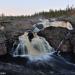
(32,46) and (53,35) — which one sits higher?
(53,35)

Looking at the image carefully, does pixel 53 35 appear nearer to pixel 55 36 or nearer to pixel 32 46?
pixel 55 36

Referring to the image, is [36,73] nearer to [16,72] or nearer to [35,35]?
[16,72]

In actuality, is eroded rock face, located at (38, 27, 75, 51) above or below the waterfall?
above

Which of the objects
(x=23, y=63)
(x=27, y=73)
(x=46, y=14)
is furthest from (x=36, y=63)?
(x=46, y=14)

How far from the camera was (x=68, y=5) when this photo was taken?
1514 cm

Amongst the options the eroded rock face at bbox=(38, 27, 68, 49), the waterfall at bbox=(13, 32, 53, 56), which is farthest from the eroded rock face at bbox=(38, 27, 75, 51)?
the waterfall at bbox=(13, 32, 53, 56)

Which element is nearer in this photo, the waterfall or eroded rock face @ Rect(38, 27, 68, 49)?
the waterfall

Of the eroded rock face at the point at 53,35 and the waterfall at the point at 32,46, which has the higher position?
the eroded rock face at the point at 53,35

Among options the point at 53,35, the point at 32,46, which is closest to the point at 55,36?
the point at 53,35

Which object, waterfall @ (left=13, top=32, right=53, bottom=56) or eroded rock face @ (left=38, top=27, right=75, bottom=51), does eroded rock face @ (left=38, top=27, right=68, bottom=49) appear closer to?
eroded rock face @ (left=38, top=27, right=75, bottom=51)

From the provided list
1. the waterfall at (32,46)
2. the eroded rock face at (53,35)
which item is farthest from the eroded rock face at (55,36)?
the waterfall at (32,46)

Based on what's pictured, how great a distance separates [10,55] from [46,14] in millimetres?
4479

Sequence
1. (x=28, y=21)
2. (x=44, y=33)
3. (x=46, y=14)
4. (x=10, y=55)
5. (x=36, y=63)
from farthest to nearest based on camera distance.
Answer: (x=46, y=14), (x=28, y=21), (x=44, y=33), (x=10, y=55), (x=36, y=63)

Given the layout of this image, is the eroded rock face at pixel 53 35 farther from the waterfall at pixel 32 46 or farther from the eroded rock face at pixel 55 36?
the waterfall at pixel 32 46
